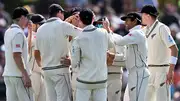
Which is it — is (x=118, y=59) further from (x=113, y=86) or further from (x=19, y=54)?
(x=19, y=54)

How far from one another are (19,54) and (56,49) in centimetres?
68

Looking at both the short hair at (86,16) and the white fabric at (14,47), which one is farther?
the white fabric at (14,47)

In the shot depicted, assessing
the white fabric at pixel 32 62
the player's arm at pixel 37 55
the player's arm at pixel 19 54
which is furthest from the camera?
the white fabric at pixel 32 62

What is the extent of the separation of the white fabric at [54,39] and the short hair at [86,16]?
397mm

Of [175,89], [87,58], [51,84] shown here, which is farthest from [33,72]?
[175,89]

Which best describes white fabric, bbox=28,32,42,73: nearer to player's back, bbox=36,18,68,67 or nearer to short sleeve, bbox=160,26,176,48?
player's back, bbox=36,18,68,67

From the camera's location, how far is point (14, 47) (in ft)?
44.3

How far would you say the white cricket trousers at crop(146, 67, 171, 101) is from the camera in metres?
14.4

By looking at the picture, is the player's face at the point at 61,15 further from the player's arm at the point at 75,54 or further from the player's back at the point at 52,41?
the player's arm at the point at 75,54

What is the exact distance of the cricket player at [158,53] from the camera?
1438cm

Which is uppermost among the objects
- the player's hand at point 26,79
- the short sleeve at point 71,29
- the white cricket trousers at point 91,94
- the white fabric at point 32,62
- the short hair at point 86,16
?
the short hair at point 86,16

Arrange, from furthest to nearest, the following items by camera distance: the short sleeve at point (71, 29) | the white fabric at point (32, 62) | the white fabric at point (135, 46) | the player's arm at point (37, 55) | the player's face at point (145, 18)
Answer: the white fabric at point (32, 62) → the player's face at point (145, 18) → the player's arm at point (37, 55) → the white fabric at point (135, 46) → the short sleeve at point (71, 29)

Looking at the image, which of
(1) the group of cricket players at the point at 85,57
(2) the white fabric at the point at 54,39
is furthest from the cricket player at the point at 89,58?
(2) the white fabric at the point at 54,39

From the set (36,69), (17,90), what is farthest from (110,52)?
(17,90)
